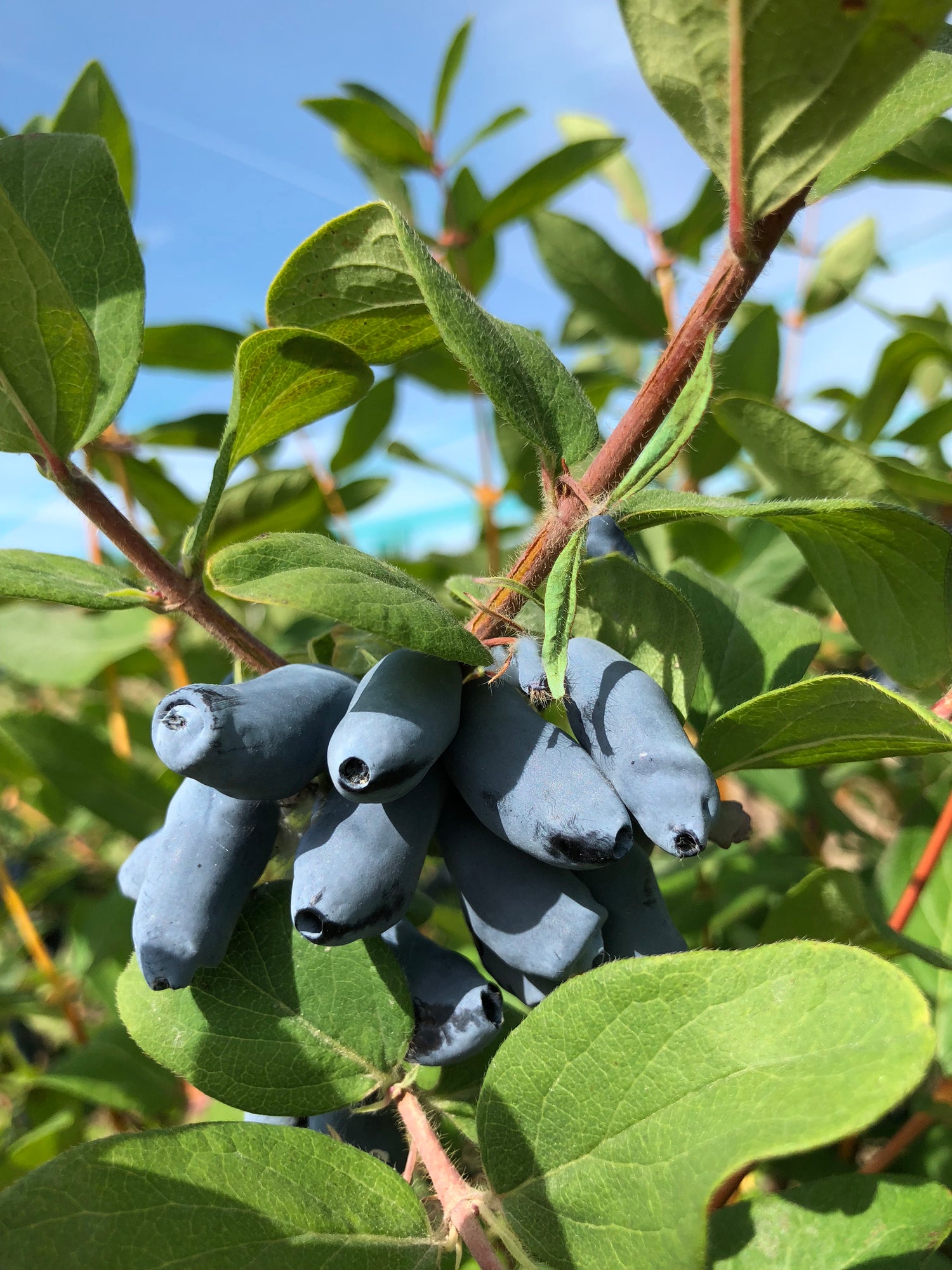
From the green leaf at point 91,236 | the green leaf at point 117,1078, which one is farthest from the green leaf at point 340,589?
the green leaf at point 117,1078

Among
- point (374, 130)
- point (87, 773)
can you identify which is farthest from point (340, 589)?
point (374, 130)

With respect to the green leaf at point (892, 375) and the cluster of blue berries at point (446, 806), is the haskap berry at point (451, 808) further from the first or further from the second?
the green leaf at point (892, 375)

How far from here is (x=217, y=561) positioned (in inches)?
25.4

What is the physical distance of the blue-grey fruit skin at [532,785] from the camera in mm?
680

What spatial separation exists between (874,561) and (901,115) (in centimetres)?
38

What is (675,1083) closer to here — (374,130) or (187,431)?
(187,431)

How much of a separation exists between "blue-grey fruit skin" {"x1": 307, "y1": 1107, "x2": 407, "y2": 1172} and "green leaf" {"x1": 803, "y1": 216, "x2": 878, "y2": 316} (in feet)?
6.90

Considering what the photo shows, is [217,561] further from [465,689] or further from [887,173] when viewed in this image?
[887,173]

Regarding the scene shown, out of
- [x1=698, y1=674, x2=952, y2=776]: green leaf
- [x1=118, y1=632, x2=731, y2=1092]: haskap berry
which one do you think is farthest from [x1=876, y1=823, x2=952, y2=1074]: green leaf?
[x1=118, y1=632, x2=731, y2=1092]: haskap berry

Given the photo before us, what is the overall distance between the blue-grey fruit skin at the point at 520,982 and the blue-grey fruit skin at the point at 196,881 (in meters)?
0.21

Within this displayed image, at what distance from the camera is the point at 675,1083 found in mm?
644

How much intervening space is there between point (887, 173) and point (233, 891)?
1.36 m

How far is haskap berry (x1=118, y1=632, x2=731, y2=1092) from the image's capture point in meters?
0.68

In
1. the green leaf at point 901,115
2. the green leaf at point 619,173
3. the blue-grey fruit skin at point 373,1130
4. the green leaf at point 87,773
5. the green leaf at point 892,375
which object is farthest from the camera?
the green leaf at point 619,173
